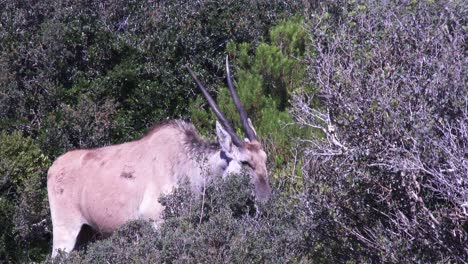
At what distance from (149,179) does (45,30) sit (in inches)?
137

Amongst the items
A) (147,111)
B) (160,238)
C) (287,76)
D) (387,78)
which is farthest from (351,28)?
(147,111)

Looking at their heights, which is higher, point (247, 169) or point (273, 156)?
point (247, 169)

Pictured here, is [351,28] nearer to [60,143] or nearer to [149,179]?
[149,179]

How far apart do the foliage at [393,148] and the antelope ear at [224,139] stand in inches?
66.2

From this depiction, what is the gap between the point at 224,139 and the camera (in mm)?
7145

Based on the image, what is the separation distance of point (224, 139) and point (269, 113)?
5.13 feet

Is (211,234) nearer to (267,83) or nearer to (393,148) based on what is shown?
(393,148)

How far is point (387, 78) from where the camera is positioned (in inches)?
188

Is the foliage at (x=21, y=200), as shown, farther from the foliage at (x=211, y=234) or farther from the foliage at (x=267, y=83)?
the foliage at (x=211, y=234)

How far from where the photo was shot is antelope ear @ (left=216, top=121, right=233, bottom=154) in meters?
7.12

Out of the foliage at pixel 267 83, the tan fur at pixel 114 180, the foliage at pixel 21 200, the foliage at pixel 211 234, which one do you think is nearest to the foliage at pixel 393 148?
the foliage at pixel 211 234

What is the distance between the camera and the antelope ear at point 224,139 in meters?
7.12

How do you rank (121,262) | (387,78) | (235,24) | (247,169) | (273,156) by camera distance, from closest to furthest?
1. (387,78)
2. (121,262)
3. (247,169)
4. (273,156)
5. (235,24)

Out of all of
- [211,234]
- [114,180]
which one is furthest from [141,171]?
[211,234]
